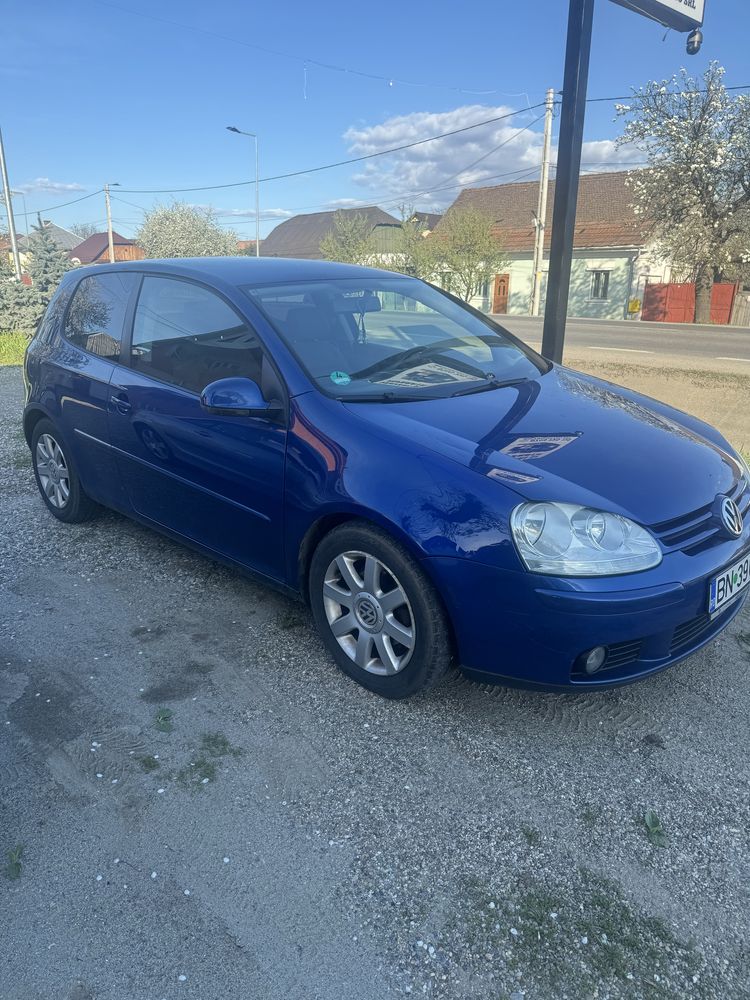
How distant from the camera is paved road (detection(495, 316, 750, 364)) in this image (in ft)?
65.5

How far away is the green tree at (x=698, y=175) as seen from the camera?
103ft

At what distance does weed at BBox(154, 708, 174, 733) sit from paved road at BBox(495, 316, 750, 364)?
55.7 ft

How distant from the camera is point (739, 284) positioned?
3700cm

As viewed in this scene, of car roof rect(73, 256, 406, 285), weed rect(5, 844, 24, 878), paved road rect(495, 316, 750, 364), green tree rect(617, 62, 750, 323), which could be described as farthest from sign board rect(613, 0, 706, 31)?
green tree rect(617, 62, 750, 323)

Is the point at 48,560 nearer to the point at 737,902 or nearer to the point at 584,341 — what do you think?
the point at 737,902

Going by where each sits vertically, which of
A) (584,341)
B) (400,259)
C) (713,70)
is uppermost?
(713,70)

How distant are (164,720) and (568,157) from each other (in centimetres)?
475

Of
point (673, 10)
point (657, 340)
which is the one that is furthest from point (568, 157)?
point (657, 340)

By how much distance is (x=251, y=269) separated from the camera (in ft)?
12.4

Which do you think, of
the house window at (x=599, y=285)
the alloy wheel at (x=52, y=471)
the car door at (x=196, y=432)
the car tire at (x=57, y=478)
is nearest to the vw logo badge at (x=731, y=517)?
the car door at (x=196, y=432)

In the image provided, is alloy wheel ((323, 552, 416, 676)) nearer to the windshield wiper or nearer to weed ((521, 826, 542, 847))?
weed ((521, 826, 542, 847))

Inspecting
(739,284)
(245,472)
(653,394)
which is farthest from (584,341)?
(245,472)

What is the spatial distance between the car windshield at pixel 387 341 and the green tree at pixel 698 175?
33.0 m

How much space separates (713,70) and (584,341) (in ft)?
55.8
